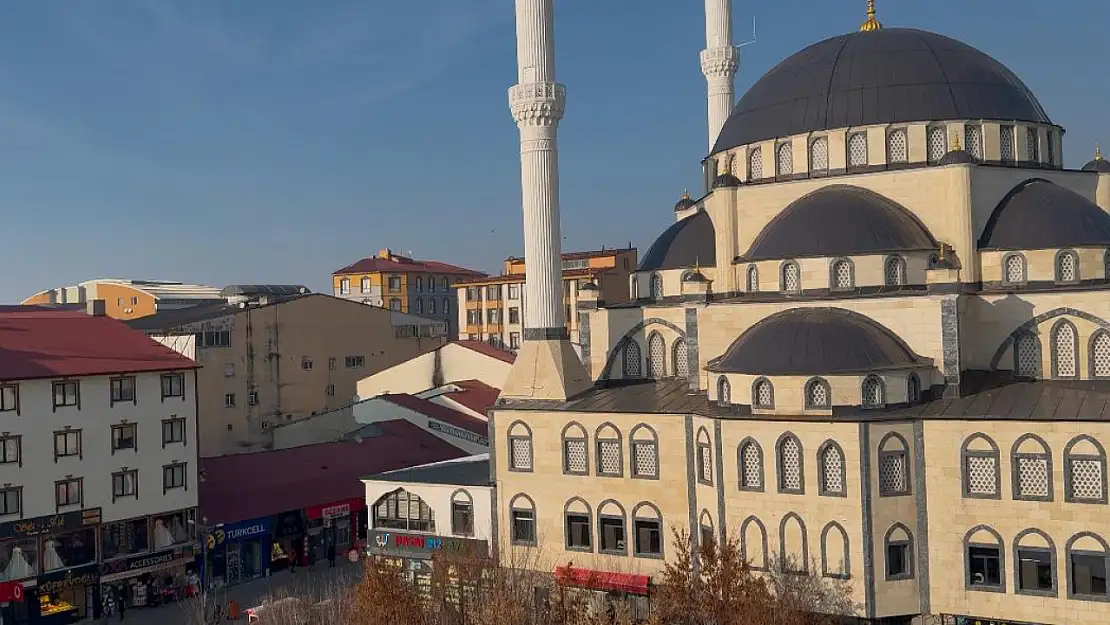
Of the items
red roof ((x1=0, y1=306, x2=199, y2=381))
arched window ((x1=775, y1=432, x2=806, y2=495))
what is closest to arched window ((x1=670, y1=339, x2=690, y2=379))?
arched window ((x1=775, y1=432, x2=806, y2=495))

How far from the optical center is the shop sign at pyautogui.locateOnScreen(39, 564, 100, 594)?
29062 mm

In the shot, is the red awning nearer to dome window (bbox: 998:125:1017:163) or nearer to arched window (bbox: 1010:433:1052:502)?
arched window (bbox: 1010:433:1052:502)

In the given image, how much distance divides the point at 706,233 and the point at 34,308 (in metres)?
21.3

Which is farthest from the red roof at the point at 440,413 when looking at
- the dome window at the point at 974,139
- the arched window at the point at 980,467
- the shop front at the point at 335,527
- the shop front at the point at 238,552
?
the arched window at the point at 980,467

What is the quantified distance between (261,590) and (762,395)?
1679 cm

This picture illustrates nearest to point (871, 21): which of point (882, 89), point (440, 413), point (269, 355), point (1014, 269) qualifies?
point (882, 89)

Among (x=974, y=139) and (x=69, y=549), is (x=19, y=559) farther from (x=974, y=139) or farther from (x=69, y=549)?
(x=974, y=139)

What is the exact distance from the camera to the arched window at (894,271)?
26891 mm

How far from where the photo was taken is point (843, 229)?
2727 cm

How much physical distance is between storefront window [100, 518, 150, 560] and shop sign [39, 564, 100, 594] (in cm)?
59

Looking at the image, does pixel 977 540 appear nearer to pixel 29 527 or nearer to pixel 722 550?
pixel 722 550

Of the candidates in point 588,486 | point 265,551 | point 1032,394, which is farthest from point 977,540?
point 265,551

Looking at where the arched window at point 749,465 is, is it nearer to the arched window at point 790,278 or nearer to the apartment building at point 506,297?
the arched window at point 790,278

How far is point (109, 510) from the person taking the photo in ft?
101
